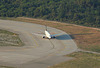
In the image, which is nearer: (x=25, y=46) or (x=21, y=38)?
(x=25, y=46)

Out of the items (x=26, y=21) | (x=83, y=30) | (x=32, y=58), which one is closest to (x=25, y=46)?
(x=32, y=58)

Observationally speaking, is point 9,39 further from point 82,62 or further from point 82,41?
point 82,62

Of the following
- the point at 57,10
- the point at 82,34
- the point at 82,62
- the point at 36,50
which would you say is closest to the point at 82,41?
the point at 82,34

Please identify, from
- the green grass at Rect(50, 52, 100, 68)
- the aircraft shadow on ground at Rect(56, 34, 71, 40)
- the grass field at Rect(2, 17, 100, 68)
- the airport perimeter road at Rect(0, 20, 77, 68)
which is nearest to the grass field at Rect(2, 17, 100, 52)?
the grass field at Rect(2, 17, 100, 68)

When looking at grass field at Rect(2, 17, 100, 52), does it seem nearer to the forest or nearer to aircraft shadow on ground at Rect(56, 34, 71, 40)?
aircraft shadow on ground at Rect(56, 34, 71, 40)

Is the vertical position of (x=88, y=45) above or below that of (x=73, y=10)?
below

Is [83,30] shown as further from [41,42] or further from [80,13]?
[80,13]

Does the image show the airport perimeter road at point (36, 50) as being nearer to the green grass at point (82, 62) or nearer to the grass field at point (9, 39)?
the grass field at point (9, 39)

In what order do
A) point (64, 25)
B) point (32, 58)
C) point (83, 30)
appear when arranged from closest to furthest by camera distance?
point (32, 58) → point (83, 30) → point (64, 25)

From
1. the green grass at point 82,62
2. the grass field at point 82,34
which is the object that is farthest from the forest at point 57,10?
the green grass at point 82,62
